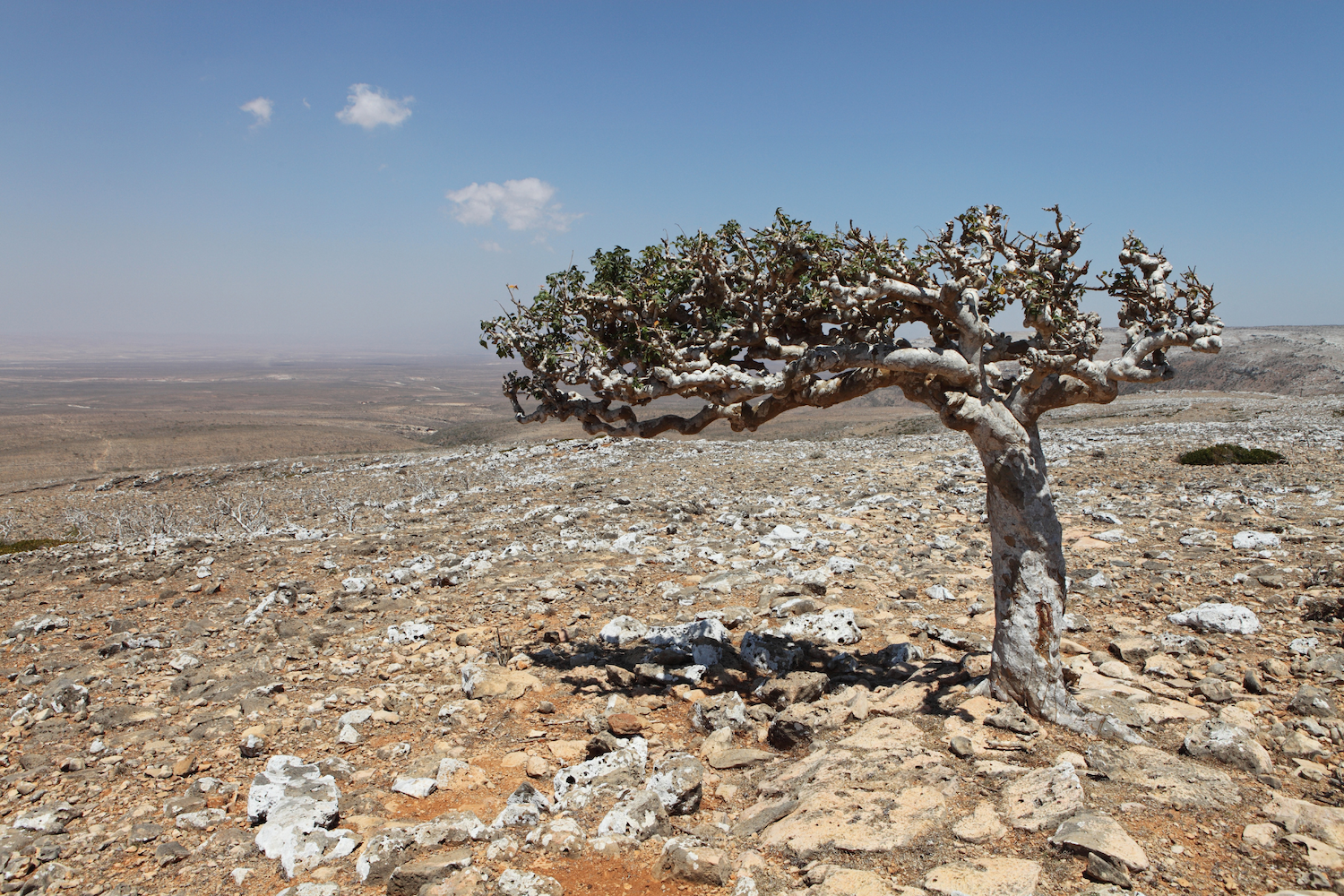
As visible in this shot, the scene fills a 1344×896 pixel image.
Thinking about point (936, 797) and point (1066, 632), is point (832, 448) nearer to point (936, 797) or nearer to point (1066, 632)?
point (1066, 632)

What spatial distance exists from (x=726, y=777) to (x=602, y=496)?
10.1m

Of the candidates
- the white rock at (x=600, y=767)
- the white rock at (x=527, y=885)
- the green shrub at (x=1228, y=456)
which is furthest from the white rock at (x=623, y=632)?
the green shrub at (x=1228, y=456)

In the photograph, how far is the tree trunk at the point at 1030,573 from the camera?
501cm

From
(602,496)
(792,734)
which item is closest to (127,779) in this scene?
(792,734)

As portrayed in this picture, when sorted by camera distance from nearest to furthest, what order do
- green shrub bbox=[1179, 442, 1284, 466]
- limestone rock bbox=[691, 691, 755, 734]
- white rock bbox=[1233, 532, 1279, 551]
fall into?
limestone rock bbox=[691, 691, 755, 734] < white rock bbox=[1233, 532, 1279, 551] < green shrub bbox=[1179, 442, 1284, 466]

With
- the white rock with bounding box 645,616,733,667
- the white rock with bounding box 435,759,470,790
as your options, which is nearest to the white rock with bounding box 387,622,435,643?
the white rock with bounding box 645,616,733,667

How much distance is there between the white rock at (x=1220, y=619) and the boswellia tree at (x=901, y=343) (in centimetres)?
260

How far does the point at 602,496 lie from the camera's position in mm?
14805

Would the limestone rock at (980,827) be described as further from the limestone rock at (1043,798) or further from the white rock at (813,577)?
the white rock at (813,577)

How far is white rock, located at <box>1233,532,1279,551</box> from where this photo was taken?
8.52 metres

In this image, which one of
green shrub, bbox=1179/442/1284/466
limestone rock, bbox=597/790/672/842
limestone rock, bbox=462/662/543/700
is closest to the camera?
limestone rock, bbox=597/790/672/842

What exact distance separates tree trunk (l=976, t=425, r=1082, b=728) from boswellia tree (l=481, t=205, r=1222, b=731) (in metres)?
0.01

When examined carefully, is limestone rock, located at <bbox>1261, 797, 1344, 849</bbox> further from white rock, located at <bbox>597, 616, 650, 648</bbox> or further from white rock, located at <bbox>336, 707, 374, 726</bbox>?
white rock, located at <bbox>336, 707, 374, 726</bbox>

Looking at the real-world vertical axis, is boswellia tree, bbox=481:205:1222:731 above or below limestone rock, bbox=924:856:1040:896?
above
